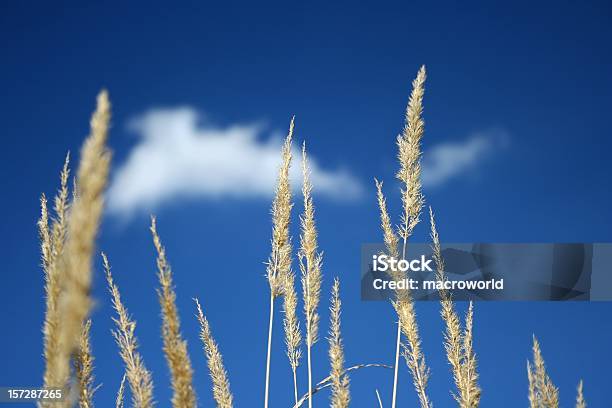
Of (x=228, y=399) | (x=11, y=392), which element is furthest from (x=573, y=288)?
(x=11, y=392)

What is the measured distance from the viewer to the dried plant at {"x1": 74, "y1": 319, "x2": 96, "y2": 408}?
229 cm

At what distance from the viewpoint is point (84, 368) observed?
240 cm

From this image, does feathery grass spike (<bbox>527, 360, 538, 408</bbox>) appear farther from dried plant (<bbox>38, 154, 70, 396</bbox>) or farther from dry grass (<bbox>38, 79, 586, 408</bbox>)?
dried plant (<bbox>38, 154, 70, 396</bbox>)

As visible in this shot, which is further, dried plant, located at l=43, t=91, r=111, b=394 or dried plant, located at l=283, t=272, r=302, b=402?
dried plant, located at l=283, t=272, r=302, b=402

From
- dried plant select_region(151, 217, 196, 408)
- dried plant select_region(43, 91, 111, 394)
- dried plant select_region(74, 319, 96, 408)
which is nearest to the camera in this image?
dried plant select_region(43, 91, 111, 394)

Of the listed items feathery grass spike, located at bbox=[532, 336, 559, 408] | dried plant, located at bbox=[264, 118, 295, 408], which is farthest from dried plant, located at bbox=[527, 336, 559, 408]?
dried plant, located at bbox=[264, 118, 295, 408]

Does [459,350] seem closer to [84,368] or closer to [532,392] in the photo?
[532,392]

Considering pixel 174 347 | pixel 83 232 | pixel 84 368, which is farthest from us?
pixel 84 368

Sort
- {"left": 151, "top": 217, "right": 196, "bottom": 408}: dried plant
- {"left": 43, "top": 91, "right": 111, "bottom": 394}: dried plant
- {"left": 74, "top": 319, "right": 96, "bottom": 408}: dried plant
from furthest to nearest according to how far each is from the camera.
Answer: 1. {"left": 74, "top": 319, "right": 96, "bottom": 408}: dried plant
2. {"left": 151, "top": 217, "right": 196, "bottom": 408}: dried plant
3. {"left": 43, "top": 91, "right": 111, "bottom": 394}: dried plant

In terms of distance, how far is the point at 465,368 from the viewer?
293 cm

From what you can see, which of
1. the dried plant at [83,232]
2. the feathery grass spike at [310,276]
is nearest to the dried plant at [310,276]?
the feathery grass spike at [310,276]

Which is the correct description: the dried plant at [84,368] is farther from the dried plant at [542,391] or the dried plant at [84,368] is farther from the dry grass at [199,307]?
the dried plant at [542,391]

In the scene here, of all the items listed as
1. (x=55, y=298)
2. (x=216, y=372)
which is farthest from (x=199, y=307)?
(x=55, y=298)

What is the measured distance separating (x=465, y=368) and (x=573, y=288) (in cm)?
670
